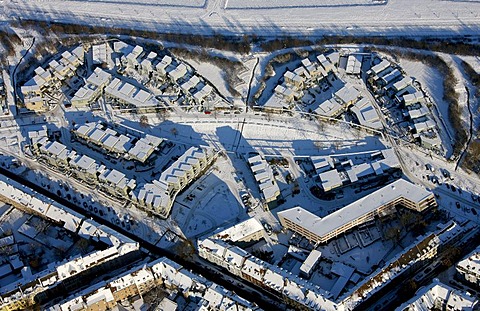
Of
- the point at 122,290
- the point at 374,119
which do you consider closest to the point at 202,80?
the point at 374,119

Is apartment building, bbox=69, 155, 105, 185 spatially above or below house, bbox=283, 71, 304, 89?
below

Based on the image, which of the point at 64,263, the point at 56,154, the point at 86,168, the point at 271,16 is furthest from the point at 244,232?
the point at 271,16

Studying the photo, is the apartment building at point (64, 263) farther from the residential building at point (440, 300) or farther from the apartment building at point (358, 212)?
the residential building at point (440, 300)

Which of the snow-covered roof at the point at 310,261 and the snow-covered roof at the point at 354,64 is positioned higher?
the snow-covered roof at the point at 354,64

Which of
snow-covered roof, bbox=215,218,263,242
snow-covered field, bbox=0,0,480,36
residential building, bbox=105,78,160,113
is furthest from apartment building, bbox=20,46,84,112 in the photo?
snow-covered roof, bbox=215,218,263,242

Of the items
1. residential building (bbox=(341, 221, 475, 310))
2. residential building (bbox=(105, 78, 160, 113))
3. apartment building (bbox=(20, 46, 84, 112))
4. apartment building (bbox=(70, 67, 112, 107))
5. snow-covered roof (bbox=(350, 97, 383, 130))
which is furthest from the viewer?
apartment building (bbox=(20, 46, 84, 112))

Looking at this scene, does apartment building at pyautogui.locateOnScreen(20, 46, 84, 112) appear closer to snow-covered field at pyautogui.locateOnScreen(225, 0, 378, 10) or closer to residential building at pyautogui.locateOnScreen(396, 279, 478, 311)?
snow-covered field at pyautogui.locateOnScreen(225, 0, 378, 10)

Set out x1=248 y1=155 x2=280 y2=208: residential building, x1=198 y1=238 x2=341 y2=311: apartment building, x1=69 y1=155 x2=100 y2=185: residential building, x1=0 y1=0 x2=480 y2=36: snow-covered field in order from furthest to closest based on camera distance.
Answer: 1. x1=0 y1=0 x2=480 y2=36: snow-covered field
2. x1=69 y1=155 x2=100 y2=185: residential building
3. x1=248 y1=155 x2=280 y2=208: residential building
4. x1=198 y1=238 x2=341 y2=311: apartment building

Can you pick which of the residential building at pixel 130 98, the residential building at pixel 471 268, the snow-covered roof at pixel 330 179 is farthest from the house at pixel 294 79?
the residential building at pixel 471 268
